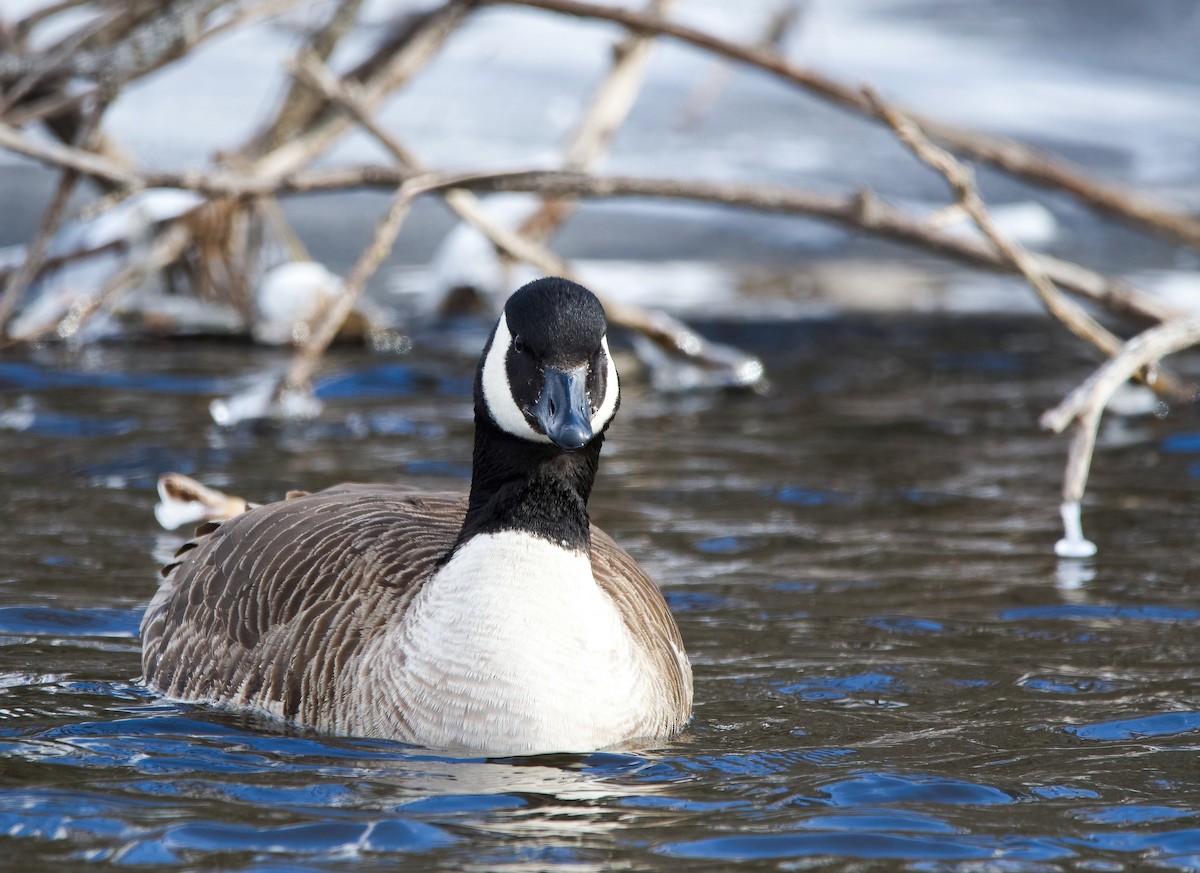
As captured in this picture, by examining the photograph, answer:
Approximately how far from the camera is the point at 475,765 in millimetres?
5121

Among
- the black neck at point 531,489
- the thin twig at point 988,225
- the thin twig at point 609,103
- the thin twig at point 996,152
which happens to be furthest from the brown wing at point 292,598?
the thin twig at point 609,103

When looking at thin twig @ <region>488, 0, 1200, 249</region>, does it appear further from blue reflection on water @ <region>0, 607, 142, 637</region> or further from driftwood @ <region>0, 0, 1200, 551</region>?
blue reflection on water @ <region>0, 607, 142, 637</region>

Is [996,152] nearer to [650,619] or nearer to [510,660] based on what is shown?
[650,619]

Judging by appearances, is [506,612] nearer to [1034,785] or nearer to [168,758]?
[168,758]

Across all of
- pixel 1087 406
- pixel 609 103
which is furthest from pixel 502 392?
pixel 609 103

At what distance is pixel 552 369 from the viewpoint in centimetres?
505

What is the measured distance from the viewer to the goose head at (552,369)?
5031 mm

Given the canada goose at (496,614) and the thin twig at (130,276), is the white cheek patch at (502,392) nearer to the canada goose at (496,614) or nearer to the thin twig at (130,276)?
the canada goose at (496,614)

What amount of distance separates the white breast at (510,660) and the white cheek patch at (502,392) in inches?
13.2

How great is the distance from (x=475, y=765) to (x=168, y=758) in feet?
3.04

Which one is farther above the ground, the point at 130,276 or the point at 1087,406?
the point at 130,276

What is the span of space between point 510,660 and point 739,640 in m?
1.86

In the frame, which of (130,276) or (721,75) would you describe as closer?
(130,276)

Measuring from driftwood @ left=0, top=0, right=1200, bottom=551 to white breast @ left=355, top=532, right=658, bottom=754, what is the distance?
3.42 m
